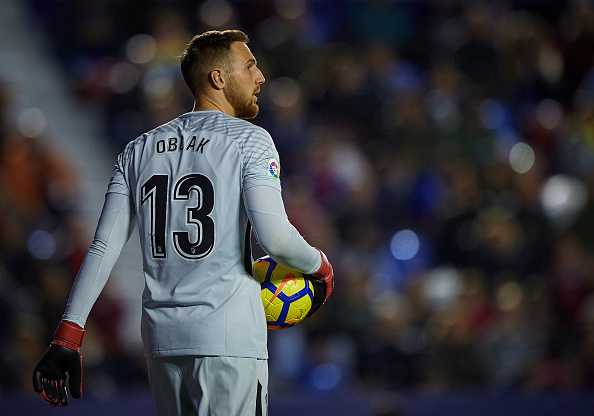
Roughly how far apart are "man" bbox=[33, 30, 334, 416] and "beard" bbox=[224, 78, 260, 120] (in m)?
0.12

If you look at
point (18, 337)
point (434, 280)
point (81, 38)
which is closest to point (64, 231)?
point (18, 337)

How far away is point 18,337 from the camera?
6457mm

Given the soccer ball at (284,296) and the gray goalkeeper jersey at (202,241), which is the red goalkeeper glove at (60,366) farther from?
the soccer ball at (284,296)

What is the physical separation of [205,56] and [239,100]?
19cm

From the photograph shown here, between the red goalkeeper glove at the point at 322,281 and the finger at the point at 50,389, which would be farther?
the red goalkeeper glove at the point at 322,281

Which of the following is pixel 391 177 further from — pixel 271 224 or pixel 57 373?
pixel 57 373

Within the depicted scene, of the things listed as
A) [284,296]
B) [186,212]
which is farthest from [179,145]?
[284,296]

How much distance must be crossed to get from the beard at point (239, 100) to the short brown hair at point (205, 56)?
0.07 metres

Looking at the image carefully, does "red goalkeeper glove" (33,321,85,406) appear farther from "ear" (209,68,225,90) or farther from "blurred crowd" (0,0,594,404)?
"blurred crowd" (0,0,594,404)

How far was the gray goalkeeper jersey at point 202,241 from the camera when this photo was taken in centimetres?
255

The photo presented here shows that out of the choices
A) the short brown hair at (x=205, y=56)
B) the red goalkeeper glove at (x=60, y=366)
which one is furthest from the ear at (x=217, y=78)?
the red goalkeeper glove at (x=60, y=366)

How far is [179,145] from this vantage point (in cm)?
268

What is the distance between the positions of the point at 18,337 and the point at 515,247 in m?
4.27

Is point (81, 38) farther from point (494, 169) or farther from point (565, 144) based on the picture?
point (565, 144)
